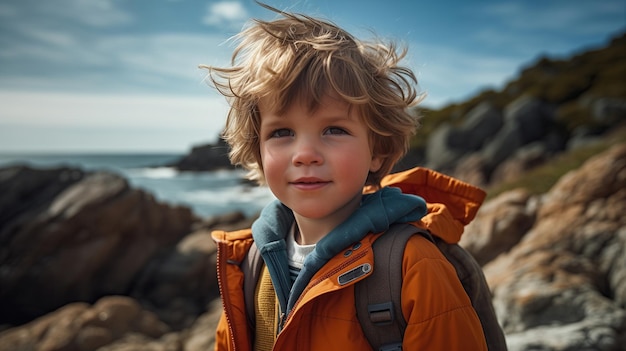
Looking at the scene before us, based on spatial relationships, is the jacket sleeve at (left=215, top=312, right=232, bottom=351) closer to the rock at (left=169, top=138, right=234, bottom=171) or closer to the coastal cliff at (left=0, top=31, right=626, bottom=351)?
the coastal cliff at (left=0, top=31, right=626, bottom=351)

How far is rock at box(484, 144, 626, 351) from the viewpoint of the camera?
10.1ft

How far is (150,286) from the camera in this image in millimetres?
11453

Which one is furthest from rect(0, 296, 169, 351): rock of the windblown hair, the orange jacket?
the windblown hair

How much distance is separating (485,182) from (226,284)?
20.0 metres

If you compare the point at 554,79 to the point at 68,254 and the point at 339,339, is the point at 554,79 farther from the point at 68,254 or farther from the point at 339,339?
the point at 339,339

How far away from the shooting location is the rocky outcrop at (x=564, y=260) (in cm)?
310

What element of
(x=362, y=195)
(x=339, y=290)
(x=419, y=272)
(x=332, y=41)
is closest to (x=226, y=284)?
Answer: (x=339, y=290)

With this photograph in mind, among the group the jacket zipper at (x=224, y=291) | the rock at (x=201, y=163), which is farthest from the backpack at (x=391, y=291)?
the rock at (x=201, y=163)

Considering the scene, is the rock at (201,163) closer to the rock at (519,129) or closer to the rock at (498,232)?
the rock at (519,129)

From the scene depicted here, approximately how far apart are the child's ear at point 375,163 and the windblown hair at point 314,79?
2 centimetres

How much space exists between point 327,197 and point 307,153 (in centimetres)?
21

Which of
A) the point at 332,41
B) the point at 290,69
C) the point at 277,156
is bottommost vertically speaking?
the point at 277,156

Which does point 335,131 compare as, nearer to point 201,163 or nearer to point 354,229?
point 354,229

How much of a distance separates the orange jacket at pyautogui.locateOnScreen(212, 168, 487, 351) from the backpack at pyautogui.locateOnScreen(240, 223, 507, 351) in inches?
1.3
